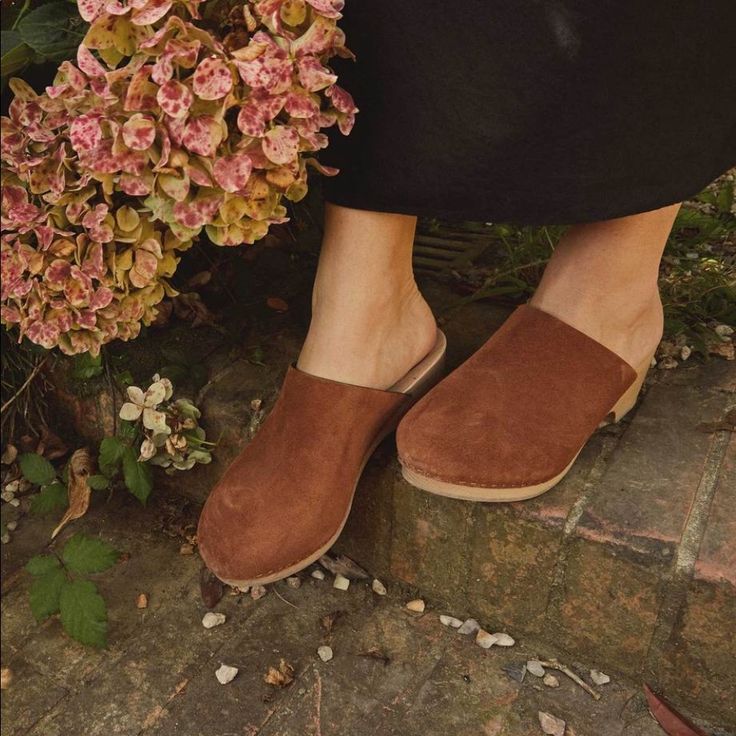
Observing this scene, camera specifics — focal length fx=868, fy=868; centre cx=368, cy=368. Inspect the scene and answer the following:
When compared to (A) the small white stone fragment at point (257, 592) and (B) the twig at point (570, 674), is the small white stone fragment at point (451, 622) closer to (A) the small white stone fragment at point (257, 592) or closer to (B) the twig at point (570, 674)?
(B) the twig at point (570, 674)

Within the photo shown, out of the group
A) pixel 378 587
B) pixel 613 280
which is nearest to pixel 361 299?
pixel 613 280

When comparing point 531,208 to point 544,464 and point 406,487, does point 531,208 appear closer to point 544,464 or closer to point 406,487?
point 544,464

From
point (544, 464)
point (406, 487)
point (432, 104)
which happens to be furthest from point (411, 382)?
point (432, 104)

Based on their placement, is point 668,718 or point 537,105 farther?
point 668,718

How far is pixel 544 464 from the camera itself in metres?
1.20

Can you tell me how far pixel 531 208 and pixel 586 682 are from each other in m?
0.67

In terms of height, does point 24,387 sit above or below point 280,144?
below

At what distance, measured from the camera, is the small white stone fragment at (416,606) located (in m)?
1.37

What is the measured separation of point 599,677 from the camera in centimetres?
124

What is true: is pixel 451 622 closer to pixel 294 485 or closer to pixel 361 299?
pixel 294 485

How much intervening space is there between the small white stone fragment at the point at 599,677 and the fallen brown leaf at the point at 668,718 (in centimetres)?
5

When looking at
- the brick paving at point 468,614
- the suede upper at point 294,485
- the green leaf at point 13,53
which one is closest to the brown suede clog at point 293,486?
the suede upper at point 294,485

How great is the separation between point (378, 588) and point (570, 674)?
327mm

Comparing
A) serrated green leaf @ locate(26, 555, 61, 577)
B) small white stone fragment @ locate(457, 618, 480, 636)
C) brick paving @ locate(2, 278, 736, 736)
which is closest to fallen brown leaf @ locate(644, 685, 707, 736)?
brick paving @ locate(2, 278, 736, 736)
